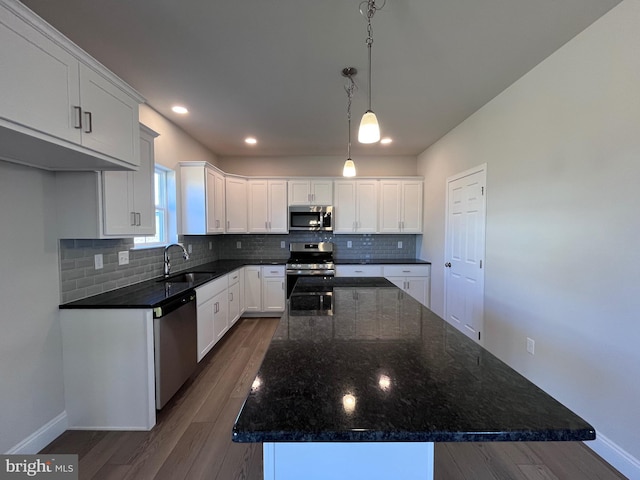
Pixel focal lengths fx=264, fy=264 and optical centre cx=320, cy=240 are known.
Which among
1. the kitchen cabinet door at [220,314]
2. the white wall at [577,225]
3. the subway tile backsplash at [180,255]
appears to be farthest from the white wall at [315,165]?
the kitchen cabinet door at [220,314]

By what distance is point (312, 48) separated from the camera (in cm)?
189

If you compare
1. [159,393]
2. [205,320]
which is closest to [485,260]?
[205,320]

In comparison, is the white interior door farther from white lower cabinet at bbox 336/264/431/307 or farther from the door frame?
white lower cabinet at bbox 336/264/431/307

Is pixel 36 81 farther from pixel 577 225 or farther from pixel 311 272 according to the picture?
pixel 311 272

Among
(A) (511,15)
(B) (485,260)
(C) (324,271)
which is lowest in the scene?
(C) (324,271)

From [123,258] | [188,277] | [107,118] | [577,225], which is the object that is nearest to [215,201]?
[188,277]

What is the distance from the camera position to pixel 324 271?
13.5 feet

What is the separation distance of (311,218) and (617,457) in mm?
3782

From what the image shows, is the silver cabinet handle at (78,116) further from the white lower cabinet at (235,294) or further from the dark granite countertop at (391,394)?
the white lower cabinet at (235,294)

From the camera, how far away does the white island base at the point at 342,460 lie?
736mm

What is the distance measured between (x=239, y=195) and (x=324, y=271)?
1.84 metres

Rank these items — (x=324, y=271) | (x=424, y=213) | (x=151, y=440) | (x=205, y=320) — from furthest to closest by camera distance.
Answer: (x=424, y=213)
(x=324, y=271)
(x=205, y=320)
(x=151, y=440)

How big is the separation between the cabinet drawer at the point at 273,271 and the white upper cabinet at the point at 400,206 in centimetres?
179

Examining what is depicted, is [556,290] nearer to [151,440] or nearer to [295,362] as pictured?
[295,362]
